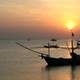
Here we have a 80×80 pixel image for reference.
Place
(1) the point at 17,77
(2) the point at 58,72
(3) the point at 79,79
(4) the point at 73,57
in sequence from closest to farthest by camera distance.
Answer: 1. (3) the point at 79,79
2. (1) the point at 17,77
3. (2) the point at 58,72
4. (4) the point at 73,57

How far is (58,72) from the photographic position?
132 feet

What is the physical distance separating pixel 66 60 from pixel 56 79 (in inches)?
419

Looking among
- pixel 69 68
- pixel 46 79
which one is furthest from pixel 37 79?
pixel 69 68

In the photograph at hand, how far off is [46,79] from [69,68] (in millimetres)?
8838

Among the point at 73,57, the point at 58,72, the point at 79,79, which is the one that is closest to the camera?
the point at 79,79

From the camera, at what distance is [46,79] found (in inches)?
1366

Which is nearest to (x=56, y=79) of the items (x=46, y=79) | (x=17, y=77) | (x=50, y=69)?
(x=46, y=79)

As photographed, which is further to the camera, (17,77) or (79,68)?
(79,68)

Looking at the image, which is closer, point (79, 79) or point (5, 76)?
point (79, 79)

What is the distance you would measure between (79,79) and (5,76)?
8.61 metres

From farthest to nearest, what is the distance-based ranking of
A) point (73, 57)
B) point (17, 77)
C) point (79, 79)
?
point (73, 57), point (17, 77), point (79, 79)

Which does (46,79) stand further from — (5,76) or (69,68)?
(69,68)

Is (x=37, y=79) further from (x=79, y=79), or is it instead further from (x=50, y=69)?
(x=50, y=69)

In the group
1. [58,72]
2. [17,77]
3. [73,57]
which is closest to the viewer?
[17,77]
